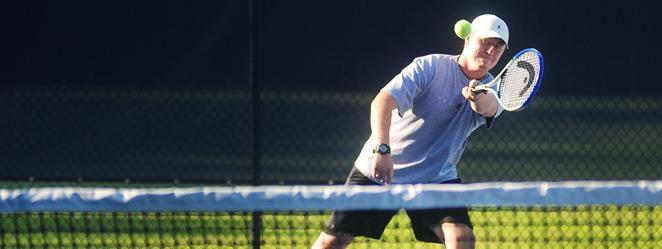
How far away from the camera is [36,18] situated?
26.3 ft

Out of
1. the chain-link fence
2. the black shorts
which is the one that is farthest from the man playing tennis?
the chain-link fence

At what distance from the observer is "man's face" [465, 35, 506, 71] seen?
187 inches

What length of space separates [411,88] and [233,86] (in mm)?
3668

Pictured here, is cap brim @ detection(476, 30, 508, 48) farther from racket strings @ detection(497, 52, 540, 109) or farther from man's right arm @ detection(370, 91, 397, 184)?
man's right arm @ detection(370, 91, 397, 184)

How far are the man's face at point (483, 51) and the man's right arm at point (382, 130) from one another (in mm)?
391

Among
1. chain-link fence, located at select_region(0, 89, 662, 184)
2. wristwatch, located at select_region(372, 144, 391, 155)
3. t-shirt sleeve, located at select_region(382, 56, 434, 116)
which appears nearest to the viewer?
wristwatch, located at select_region(372, 144, 391, 155)

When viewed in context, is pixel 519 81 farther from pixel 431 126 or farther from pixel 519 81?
pixel 431 126

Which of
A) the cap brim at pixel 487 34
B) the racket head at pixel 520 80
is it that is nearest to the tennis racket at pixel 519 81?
the racket head at pixel 520 80

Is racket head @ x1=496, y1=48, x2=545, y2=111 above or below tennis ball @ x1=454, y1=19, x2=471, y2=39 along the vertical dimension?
below

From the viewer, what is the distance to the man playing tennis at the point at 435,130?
471 cm

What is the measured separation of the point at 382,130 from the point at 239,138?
4257 mm

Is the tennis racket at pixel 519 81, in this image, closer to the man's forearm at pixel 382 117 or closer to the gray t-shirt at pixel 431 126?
the gray t-shirt at pixel 431 126

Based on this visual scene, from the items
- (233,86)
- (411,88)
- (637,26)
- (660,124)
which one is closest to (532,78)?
(411,88)

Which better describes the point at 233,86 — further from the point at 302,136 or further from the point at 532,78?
the point at 532,78
